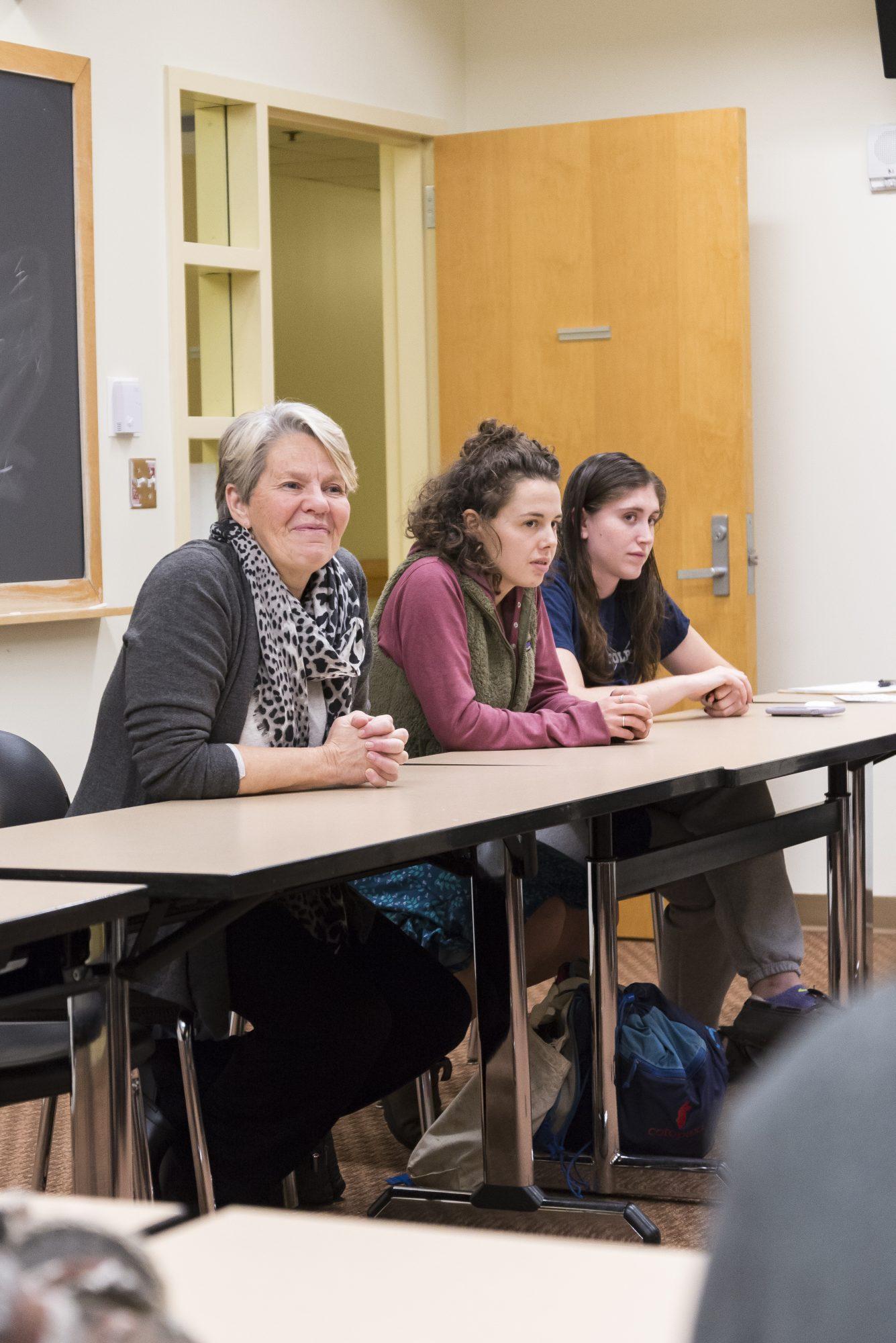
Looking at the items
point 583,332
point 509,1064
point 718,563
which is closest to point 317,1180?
point 509,1064

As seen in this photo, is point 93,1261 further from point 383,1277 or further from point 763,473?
point 763,473

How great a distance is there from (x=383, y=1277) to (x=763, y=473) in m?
4.11

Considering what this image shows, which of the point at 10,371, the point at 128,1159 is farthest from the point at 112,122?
the point at 128,1159

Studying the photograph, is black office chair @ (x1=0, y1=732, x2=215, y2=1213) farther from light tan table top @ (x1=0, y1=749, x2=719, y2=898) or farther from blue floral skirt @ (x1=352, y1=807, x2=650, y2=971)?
blue floral skirt @ (x1=352, y1=807, x2=650, y2=971)

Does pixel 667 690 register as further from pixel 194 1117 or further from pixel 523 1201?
pixel 194 1117

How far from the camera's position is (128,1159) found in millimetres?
1686

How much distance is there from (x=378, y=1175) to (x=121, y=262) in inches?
85.5

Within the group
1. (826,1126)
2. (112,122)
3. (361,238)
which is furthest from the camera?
(361,238)

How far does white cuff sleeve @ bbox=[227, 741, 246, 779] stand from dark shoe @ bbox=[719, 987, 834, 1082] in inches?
44.6

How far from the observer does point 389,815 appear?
6.63ft

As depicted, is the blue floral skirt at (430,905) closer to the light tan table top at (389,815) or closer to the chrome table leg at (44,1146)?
the light tan table top at (389,815)

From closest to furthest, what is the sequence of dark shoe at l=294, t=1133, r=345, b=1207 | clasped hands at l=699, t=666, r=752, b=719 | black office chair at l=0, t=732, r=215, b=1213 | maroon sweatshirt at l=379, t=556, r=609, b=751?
1. black office chair at l=0, t=732, r=215, b=1213
2. dark shoe at l=294, t=1133, r=345, b=1207
3. maroon sweatshirt at l=379, t=556, r=609, b=751
4. clasped hands at l=699, t=666, r=752, b=719

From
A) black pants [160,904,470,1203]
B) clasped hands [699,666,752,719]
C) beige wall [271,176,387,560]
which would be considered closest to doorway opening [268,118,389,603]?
beige wall [271,176,387,560]

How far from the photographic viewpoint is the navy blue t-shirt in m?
3.23
